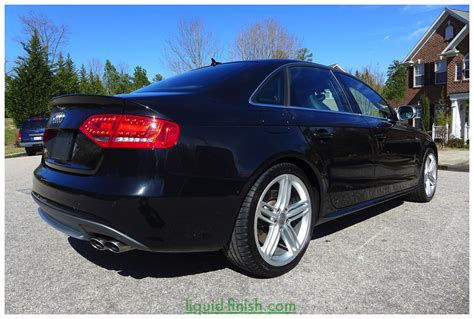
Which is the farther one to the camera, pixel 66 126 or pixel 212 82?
pixel 212 82

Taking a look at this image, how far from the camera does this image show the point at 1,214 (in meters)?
4.42

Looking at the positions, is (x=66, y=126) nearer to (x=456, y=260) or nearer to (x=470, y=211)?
(x=456, y=260)

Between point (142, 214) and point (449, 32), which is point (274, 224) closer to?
point (142, 214)

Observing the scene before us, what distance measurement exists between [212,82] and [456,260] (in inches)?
89.2

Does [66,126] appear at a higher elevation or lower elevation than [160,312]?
higher

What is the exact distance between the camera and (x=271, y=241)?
257cm

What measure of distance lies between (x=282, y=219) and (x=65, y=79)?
23308mm

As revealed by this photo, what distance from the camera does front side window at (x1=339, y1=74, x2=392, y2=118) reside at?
3.64 meters

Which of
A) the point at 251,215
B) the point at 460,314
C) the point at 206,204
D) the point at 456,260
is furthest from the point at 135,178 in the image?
the point at 456,260

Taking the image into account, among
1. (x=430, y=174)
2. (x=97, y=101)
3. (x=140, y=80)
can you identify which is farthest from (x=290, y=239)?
(x=140, y=80)

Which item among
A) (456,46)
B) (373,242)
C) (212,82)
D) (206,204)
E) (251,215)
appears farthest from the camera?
(456,46)

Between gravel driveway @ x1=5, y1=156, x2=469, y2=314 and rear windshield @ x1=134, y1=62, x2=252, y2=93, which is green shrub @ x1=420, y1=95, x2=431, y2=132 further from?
rear windshield @ x1=134, y1=62, x2=252, y2=93

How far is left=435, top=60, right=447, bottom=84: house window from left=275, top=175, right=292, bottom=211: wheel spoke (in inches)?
883

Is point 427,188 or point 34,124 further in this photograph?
point 34,124
